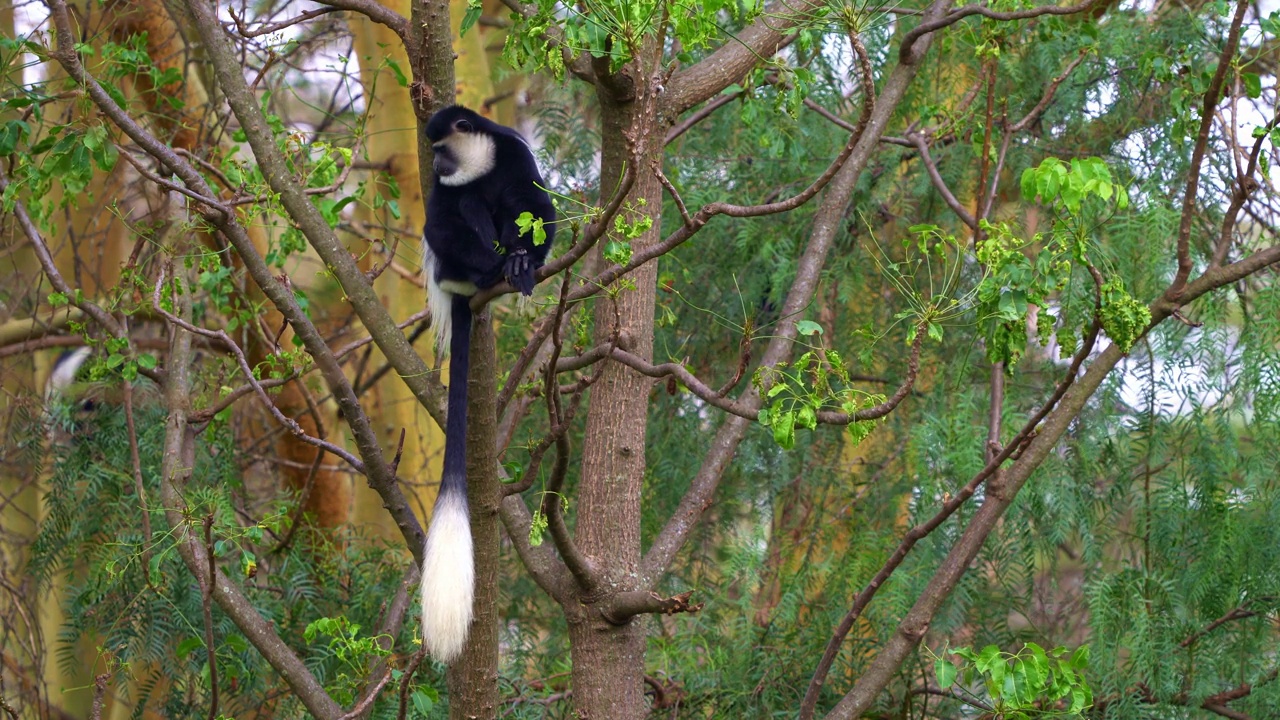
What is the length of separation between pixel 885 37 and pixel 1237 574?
1.41 metres

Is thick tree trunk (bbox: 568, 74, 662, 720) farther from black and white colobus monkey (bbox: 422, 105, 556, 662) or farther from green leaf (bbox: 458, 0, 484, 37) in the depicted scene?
green leaf (bbox: 458, 0, 484, 37)

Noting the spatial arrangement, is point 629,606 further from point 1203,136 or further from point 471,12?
point 1203,136

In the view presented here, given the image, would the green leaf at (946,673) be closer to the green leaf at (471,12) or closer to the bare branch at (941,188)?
the bare branch at (941,188)

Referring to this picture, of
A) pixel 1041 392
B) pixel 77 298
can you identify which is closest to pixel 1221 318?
pixel 1041 392

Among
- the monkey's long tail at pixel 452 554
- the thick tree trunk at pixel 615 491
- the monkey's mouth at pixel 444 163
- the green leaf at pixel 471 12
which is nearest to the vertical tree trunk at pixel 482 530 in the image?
the monkey's long tail at pixel 452 554

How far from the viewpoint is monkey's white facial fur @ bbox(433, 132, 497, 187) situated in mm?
2186

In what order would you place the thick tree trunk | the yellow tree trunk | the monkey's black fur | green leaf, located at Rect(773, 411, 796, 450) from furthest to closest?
1. the yellow tree trunk
2. the monkey's black fur
3. the thick tree trunk
4. green leaf, located at Rect(773, 411, 796, 450)

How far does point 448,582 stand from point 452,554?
0.18ft

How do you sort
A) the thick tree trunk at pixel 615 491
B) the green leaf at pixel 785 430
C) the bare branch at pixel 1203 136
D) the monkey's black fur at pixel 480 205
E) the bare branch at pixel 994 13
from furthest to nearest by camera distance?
the monkey's black fur at pixel 480 205
the thick tree trunk at pixel 615 491
the bare branch at pixel 994 13
the bare branch at pixel 1203 136
the green leaf at pixel 785 430

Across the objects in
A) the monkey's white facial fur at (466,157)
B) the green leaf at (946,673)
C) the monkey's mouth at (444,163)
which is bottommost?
the green leaf at (946,673)

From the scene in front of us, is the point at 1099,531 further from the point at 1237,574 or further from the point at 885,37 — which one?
the point at 885,37

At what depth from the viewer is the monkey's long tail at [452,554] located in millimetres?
1686

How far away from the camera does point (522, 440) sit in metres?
3.00

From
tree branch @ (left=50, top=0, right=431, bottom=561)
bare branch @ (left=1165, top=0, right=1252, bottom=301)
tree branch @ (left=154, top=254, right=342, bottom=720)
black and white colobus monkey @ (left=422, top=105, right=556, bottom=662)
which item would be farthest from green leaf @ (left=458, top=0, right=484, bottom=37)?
bare branch @ (left=1165, top=0, right=1252, bottom=301)
